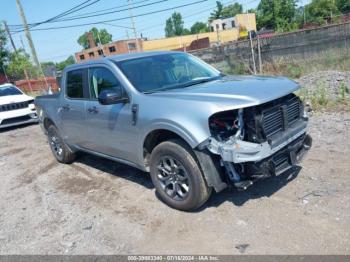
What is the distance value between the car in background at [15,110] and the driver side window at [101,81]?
7.68 meters

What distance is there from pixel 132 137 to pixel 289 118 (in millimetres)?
1934

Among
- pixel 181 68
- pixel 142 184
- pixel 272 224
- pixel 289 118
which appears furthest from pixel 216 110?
pixel 142 184

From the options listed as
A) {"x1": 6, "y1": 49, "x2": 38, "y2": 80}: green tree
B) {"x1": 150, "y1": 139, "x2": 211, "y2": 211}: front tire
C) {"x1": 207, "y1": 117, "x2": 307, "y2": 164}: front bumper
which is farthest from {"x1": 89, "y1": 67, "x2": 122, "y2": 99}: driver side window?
{"x1": 6, "y1": 49, "x2": 38, "y2": 80}: green tree

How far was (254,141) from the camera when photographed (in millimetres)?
3422

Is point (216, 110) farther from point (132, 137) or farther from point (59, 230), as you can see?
point (59, 230)

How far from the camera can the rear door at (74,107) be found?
523 centimetres

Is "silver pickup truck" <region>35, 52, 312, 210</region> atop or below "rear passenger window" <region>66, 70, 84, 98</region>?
below

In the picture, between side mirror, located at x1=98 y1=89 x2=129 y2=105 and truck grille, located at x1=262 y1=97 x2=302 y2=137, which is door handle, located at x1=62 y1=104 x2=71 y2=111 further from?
truck grille, located at x1=262 y1=97 x2=302 y2=137

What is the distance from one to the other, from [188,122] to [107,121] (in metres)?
1.52

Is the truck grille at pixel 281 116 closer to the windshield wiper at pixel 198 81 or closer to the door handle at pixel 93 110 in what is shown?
the windshield wiper at pixel 198 81

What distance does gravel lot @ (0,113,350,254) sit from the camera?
3.29m

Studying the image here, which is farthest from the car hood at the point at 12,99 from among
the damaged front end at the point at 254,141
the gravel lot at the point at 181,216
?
the damaged front end at the point at 254,141

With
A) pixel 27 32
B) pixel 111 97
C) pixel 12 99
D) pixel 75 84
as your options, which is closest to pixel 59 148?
pixel 75 84

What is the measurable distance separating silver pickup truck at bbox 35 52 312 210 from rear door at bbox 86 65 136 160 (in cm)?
1
